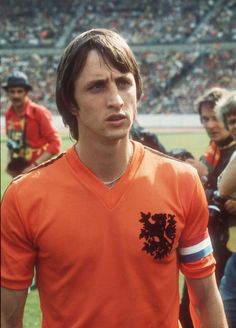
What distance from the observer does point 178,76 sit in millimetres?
39656

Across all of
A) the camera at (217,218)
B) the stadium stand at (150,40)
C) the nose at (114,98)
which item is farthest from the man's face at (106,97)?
the stadium stand at (150,40)

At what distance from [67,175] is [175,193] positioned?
1.21 ft

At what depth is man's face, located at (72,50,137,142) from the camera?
2.12 meters

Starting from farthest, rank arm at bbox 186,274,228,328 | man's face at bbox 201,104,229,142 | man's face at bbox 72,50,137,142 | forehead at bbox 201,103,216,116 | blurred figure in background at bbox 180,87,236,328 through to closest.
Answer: forehead at bbox 201,103,216,116
man's face at bbox 201,104,229,142
blurred figure in background at bbox 180,87,236,328
arm at bbox 186,274,228,328
man's face at bbox 72,50,137,142

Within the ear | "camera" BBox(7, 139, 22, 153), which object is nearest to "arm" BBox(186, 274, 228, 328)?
the ear

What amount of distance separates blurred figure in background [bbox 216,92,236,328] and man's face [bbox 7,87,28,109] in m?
3.38

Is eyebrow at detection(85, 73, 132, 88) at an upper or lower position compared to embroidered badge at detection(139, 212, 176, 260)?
upper

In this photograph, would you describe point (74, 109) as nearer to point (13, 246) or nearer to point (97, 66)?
point (97, 66)

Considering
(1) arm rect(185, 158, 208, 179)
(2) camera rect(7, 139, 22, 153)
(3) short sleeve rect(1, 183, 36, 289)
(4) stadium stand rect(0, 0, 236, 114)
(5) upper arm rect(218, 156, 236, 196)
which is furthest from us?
(4) stadium stand rect(0, 0, 236, 114)

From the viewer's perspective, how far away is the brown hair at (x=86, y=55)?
2.13 m

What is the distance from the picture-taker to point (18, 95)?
6.96m

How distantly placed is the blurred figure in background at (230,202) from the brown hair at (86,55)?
3.15ft

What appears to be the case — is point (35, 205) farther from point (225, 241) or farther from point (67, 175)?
point (225, 241)

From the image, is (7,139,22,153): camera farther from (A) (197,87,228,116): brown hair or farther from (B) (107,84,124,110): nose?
(B) (107,84,124,110): nose
